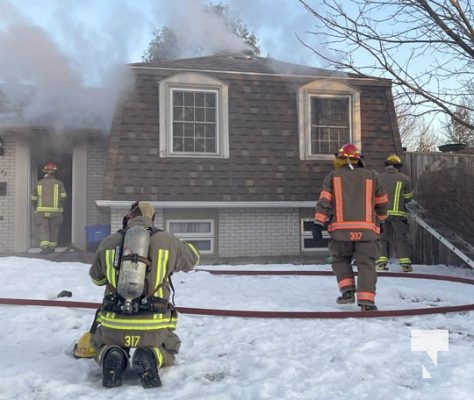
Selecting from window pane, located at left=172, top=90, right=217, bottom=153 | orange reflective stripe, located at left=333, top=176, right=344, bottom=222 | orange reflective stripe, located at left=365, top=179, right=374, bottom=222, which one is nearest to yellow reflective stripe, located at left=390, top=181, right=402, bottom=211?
orange reflective stripe, located at left=365, top=179, right=374, bottom=222

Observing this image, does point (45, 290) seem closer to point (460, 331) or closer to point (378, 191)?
point (378, 191)

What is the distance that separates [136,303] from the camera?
11.2ft

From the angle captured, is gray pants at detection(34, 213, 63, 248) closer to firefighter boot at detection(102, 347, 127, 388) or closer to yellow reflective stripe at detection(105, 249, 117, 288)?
yellow reflective stripe at detection(105, 249, 117, 288)

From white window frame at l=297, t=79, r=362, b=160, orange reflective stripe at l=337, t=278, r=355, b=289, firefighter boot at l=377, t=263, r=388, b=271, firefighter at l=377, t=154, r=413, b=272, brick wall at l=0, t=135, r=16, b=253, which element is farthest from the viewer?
brick wall at l=0, t=135, r=16, b=253

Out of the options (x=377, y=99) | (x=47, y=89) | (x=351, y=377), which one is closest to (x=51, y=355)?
(x=351, y=377)

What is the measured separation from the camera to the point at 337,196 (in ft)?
17.8

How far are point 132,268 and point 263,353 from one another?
1.26 metres

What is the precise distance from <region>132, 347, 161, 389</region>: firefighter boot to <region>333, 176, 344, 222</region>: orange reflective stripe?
8.99 ft

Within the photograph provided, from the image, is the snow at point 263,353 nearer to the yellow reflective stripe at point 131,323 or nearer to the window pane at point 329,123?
the yellow reflective stripe at point 131,323

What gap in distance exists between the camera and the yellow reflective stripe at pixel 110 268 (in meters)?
3.47

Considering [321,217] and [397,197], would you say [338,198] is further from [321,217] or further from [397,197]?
[397,197]

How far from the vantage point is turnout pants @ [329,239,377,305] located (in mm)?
5172

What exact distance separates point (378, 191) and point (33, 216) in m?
8.01

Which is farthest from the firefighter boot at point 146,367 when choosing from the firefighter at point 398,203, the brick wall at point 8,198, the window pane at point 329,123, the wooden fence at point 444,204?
the brick wall at point 8,198
